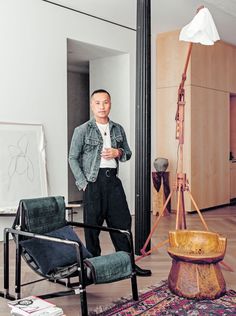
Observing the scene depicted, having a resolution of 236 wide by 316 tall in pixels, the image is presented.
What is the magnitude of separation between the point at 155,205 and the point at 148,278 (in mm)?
3966

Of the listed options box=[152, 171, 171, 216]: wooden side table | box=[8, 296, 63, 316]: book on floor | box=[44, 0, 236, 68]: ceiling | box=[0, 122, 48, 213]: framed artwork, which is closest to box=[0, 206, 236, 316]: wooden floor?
box=[8, 296, 63, 316]: book on floor

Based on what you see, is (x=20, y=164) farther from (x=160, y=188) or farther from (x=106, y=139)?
(x=160, y=188)

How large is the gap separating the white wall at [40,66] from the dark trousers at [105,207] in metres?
2.43

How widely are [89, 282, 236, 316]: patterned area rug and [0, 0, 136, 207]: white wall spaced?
3.31 metres

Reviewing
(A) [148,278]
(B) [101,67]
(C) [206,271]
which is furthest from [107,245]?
(B) [101,67]

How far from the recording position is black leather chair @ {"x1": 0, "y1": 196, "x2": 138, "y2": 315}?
311cm

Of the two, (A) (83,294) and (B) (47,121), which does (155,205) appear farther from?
(A) (83,294)

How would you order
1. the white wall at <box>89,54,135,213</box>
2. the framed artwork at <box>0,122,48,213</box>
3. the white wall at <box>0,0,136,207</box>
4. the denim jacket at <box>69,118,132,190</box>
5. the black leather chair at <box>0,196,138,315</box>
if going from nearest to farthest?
the black leather chair at <box>0,196,138,315</box>, the denim jacket at <box>69,118,132,190</box>, the framed artwork at <box>0,122,48,213</box>, the white wall at <box>0,0,136,207</box>, the white wall at <box>89,54,135,213</box>

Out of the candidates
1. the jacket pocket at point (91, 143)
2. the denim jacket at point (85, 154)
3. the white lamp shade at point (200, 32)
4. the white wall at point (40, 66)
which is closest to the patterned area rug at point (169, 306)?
the denim jacket at point (85, 154)

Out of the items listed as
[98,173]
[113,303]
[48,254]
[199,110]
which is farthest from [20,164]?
[199,110]

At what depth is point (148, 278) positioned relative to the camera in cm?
419

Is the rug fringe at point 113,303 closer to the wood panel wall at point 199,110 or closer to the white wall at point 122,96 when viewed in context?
the white wall at point 122,96

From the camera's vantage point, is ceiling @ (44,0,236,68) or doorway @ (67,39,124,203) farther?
doorway @ (67,39,124,203)

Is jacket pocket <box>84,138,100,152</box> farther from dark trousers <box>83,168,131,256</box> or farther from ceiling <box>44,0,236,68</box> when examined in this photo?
ceiling <box>44,0,236,68</box>
